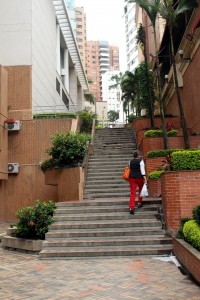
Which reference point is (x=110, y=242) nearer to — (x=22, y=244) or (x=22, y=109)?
(x=22, y=244)

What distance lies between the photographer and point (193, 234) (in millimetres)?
6191

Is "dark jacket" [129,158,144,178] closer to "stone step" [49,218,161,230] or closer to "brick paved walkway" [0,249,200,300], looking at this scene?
"stone step" [49,218,161,230]

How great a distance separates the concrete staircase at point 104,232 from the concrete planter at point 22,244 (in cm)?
→ 23

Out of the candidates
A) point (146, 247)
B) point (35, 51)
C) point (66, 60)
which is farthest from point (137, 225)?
point (66, 60)

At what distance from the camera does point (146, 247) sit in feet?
26.2

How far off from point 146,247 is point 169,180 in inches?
62.4

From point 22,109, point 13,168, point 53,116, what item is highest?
point 22,109

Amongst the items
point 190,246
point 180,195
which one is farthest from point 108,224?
point 190,246

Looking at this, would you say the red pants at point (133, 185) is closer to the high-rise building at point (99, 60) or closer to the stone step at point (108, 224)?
the stone step at point (108, 224)

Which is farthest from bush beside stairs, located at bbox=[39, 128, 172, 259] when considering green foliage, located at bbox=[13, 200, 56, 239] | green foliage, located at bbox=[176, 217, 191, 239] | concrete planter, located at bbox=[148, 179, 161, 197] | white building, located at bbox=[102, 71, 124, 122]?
white building, located at bbox=[102, 71, 124, 122]

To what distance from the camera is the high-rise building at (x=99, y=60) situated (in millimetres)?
141625

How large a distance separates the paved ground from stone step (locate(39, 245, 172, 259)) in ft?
0.66

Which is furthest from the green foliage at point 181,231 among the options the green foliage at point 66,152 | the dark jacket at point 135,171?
the green foliage at point 66,152

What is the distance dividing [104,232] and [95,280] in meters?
2.71
